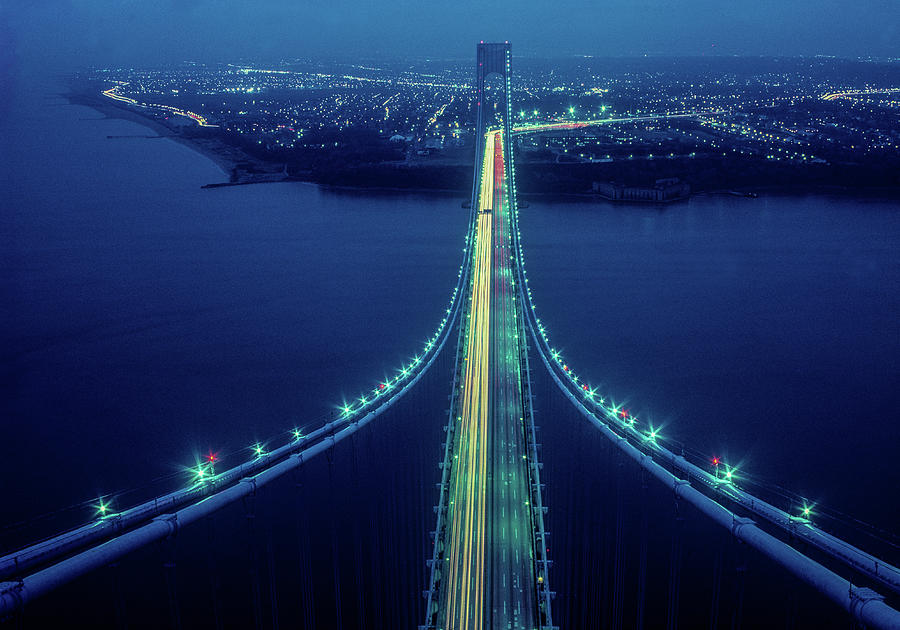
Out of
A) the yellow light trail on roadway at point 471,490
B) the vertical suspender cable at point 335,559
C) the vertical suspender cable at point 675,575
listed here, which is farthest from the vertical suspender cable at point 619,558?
the vertical suspender cable at point 335,559

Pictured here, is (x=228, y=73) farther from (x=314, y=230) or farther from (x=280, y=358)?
(x=280, y=358)

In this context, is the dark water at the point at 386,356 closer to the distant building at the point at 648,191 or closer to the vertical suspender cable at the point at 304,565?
the vertical suspender cable at the point at 304,565

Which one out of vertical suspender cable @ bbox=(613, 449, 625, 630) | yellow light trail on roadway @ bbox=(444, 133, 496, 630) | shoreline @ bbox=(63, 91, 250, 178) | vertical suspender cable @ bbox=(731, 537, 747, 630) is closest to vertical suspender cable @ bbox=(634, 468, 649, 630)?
vertical suspender cable @ bbox=(613, 449, 625, 630)

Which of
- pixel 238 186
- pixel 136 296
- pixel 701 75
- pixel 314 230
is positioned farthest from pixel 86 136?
pixel 701 75

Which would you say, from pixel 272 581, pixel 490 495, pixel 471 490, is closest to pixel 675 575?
pixel 490 495

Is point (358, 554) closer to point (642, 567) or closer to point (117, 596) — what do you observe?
point (117, 596)
